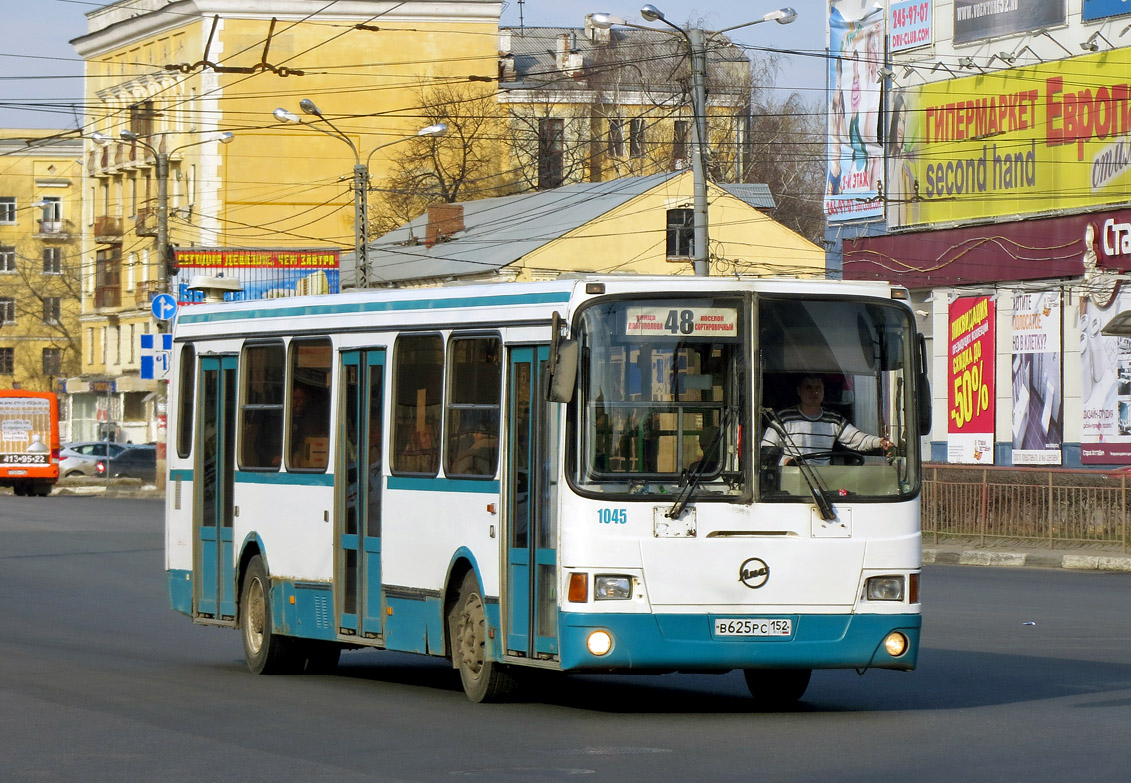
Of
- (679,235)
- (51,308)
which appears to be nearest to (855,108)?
(679,235)

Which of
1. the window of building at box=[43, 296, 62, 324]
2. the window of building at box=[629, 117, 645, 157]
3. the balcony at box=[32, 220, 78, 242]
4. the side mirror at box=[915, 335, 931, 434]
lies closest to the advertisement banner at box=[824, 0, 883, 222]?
the side mirror at box=[915, 335, 931, 434]

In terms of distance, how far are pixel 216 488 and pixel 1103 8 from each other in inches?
928

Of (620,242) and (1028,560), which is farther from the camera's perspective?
(620,242)

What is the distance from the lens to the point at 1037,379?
36.4 m

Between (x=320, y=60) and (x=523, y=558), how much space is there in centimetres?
6669

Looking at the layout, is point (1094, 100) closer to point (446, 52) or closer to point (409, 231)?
point (409, 231)

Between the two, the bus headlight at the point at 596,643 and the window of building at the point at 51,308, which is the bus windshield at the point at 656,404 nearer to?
the bus headlight at the point at 596,643

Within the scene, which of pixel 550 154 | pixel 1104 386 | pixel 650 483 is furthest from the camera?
pixel 550 154

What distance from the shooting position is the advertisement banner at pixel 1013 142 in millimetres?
34812

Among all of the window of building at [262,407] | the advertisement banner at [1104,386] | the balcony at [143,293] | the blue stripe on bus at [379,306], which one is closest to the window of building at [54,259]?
the balcony at [143,293]

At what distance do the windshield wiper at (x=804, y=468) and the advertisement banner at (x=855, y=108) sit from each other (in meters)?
30.4

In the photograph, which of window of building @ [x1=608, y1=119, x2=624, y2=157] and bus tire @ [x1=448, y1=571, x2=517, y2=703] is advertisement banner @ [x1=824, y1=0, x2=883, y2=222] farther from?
window of building @ [x1=608, y1=119, x2=624, y2=157]

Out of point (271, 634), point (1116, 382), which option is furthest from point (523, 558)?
point (1116, 382)

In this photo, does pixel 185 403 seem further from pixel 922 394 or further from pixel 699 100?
pixel 699 100
